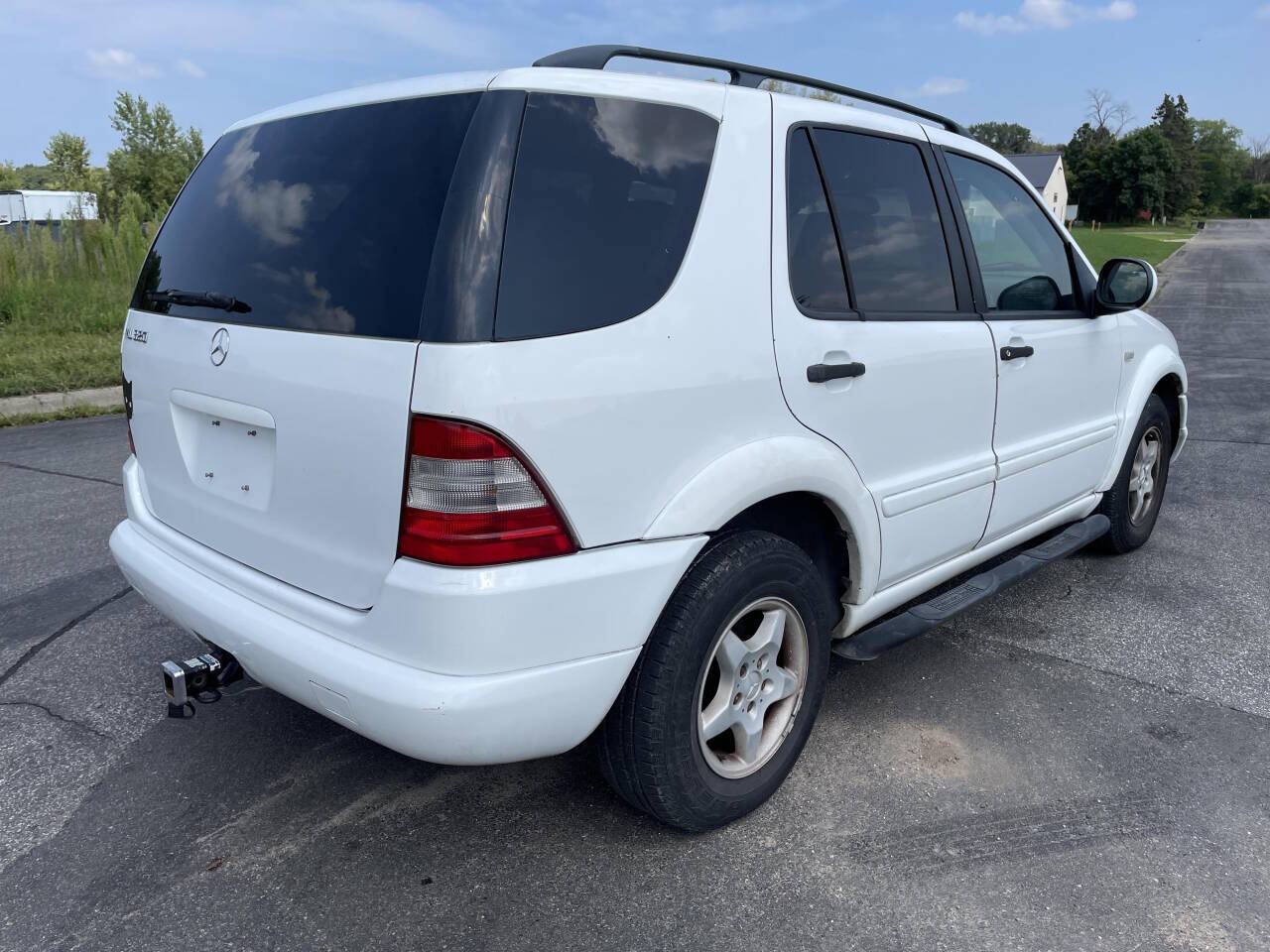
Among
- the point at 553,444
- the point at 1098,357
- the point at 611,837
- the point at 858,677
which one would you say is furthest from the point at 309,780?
the point at 1098,357

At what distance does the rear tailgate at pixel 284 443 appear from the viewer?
80.2 inches

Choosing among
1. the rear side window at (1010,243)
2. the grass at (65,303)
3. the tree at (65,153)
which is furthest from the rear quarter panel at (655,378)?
the tree at (65,153)

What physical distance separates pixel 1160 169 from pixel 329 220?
111855mm

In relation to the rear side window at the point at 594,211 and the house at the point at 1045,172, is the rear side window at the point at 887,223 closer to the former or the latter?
the rear side window at the point at 594,211

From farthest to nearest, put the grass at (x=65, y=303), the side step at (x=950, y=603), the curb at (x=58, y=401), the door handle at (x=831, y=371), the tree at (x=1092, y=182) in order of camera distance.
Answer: the tree at (x=1092, y=182), the grass at (x=65, y=303), the curb at (x=58, y=401), the side step at (x=950, y=603), the door handle at (x=831, y=371)

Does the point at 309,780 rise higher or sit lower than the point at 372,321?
lower

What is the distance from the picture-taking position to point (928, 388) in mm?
2967

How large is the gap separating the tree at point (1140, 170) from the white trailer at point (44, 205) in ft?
310

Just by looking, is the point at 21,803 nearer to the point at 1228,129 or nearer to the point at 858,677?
the point at 858,677

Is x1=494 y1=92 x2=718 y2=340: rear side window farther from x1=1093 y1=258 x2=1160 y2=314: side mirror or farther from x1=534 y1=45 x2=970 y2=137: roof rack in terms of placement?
x1=1093 y1=258 x2=1160 y2=314: side mirror

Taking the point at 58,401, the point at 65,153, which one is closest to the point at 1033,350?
the point at 58,401

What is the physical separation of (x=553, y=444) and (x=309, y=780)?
1.50 meters

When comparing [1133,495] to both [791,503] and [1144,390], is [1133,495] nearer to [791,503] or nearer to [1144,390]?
[1144,390]

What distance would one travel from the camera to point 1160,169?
9581cm
